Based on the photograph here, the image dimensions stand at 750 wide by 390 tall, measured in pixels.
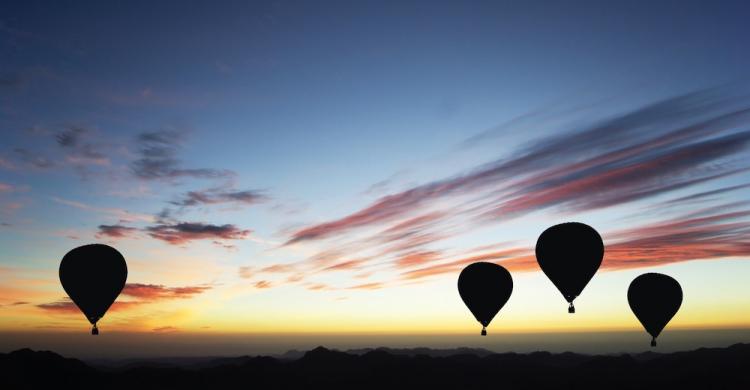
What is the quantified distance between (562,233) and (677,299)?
65.5 ft

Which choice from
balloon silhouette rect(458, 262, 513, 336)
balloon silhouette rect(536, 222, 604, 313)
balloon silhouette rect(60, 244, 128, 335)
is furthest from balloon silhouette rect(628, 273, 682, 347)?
balloon silhouette rect(60, 244, 128, 335)

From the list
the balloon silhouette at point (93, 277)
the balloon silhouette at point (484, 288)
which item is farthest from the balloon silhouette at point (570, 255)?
the balloon silhouette at point (93, 277)

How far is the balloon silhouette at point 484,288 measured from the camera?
57.4 m

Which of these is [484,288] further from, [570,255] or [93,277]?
[93,277]

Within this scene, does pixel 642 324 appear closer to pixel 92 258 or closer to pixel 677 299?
pixel 677 299

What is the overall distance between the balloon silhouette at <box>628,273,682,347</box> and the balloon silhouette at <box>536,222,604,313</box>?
48.6ft

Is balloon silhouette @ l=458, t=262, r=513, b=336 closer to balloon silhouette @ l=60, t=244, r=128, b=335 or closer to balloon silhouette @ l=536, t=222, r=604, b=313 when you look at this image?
balloon silhouette @ l=536, t=222, r=604, b=313

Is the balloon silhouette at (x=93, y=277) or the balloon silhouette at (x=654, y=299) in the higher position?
the balloon silhouette at (x=93, y=277)

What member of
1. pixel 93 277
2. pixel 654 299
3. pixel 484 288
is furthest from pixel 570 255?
pixel 93 277

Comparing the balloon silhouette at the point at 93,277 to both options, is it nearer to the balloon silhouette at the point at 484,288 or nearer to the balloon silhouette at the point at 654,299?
the balloon silhouette at the point at 484,288

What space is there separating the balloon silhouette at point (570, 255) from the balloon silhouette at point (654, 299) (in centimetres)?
1481

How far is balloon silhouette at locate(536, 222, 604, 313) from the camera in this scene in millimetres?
48625

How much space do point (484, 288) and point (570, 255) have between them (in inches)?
437

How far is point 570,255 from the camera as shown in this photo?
49844 mm
